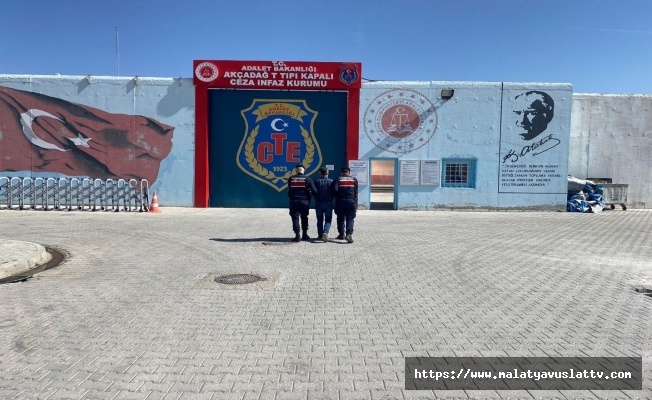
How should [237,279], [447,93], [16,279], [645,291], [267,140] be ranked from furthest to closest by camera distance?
1. [267,140]
2. [447,93]
3. [237,279]
4. [16,279]
5. [645,291]

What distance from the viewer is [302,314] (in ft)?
18.5

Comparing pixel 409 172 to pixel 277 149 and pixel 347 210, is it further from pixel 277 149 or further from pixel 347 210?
pixel 347 210

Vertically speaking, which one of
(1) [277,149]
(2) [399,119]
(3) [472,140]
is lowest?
(1) [277,149]

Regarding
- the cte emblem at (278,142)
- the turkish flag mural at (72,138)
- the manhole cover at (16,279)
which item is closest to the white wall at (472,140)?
the cte emblem at (278,142)

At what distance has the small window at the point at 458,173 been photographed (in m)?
20.2

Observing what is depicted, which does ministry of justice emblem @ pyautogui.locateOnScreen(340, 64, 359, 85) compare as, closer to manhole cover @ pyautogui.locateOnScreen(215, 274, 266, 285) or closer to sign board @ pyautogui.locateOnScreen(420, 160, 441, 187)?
sign board @ pyautogui.locateOnScreen(420, 160, 441, 187)

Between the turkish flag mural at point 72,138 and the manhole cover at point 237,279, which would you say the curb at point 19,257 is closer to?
the manhole cover at point 237,279

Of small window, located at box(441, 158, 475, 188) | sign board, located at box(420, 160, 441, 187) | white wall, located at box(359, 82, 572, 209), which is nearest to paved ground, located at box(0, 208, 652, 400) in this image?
sign board, located at box(420, 160, 441, 187)

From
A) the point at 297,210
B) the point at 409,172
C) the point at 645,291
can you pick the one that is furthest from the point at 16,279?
the point at 409,172

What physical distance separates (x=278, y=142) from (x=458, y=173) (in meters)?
7.91

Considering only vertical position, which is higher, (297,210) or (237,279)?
(297,210)

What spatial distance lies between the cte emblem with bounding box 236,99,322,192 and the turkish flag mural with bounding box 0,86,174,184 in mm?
3354

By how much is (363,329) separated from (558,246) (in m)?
7.81

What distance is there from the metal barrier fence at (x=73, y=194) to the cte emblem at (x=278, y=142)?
4.42 meters
